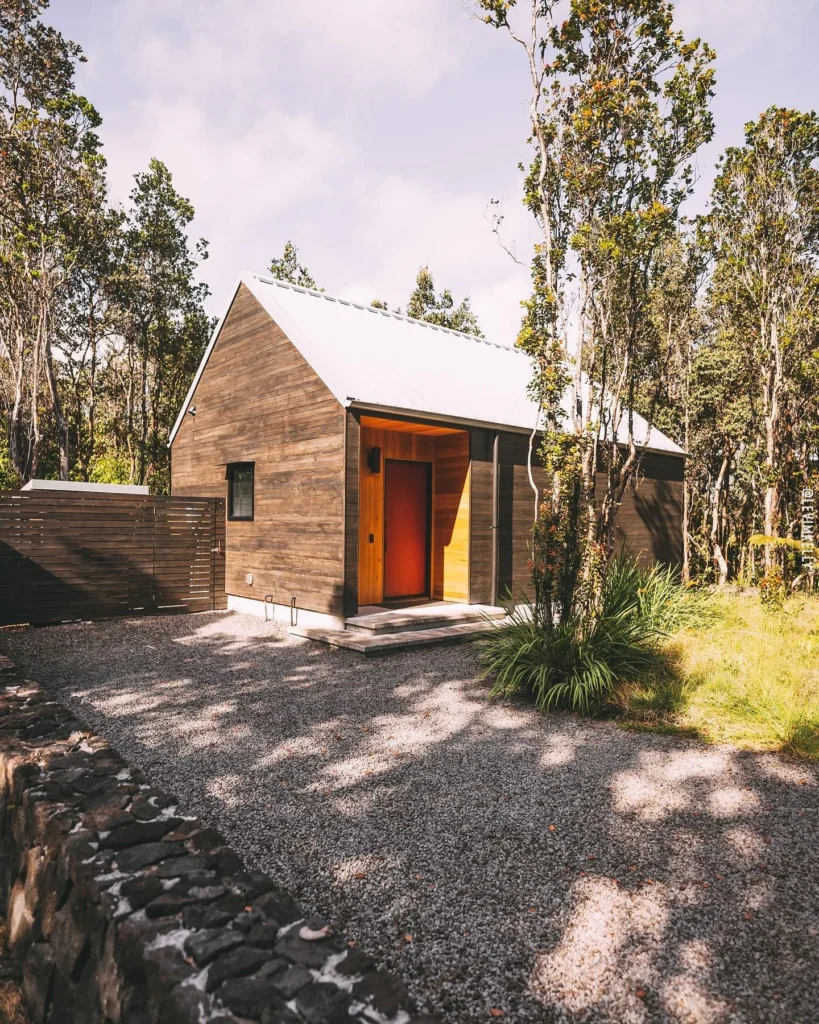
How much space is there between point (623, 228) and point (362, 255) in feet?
39.5

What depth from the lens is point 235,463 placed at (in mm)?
9539

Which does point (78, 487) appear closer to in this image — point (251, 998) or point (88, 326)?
point (88, 326)

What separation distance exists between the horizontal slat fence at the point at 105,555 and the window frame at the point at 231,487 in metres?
0.30

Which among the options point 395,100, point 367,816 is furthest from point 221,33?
point 367,816

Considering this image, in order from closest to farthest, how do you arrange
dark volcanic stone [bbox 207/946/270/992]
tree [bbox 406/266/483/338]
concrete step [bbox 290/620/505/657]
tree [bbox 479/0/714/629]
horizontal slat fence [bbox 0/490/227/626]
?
dark volcanic stone [bbox 207/946/270/992] → tree [bbox 479/0/714/629] → concrete step [bbox 290/620/505/657] → horizontal slat fence [bbox 0/490/227/626] → tree [bbox 406/266/483/338]

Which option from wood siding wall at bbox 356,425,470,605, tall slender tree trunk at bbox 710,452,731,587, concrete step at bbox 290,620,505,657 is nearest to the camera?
concrete step at bbox 290,620,505,657

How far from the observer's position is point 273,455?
8.62 meters

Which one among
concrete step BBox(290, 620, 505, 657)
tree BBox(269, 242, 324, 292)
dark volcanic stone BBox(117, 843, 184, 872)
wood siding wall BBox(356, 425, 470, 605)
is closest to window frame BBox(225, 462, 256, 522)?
wood siding wall BBox(356, 425, 470, 605)

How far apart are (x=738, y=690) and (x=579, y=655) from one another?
1187mm

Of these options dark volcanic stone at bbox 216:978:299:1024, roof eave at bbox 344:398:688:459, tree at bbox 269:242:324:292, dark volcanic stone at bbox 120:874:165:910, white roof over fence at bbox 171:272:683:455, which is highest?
tree at bbox 269:242:324:292

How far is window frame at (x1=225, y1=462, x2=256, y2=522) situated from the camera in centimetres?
914

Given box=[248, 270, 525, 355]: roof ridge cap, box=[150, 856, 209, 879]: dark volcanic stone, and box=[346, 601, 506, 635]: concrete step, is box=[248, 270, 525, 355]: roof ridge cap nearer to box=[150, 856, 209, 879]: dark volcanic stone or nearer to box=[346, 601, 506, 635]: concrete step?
box=[346, 601, 506, 635]: concrete step

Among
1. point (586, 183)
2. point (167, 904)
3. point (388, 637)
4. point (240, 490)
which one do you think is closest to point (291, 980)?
point (167, 904)

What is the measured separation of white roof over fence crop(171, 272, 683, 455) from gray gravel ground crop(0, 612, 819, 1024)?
3.87 m
